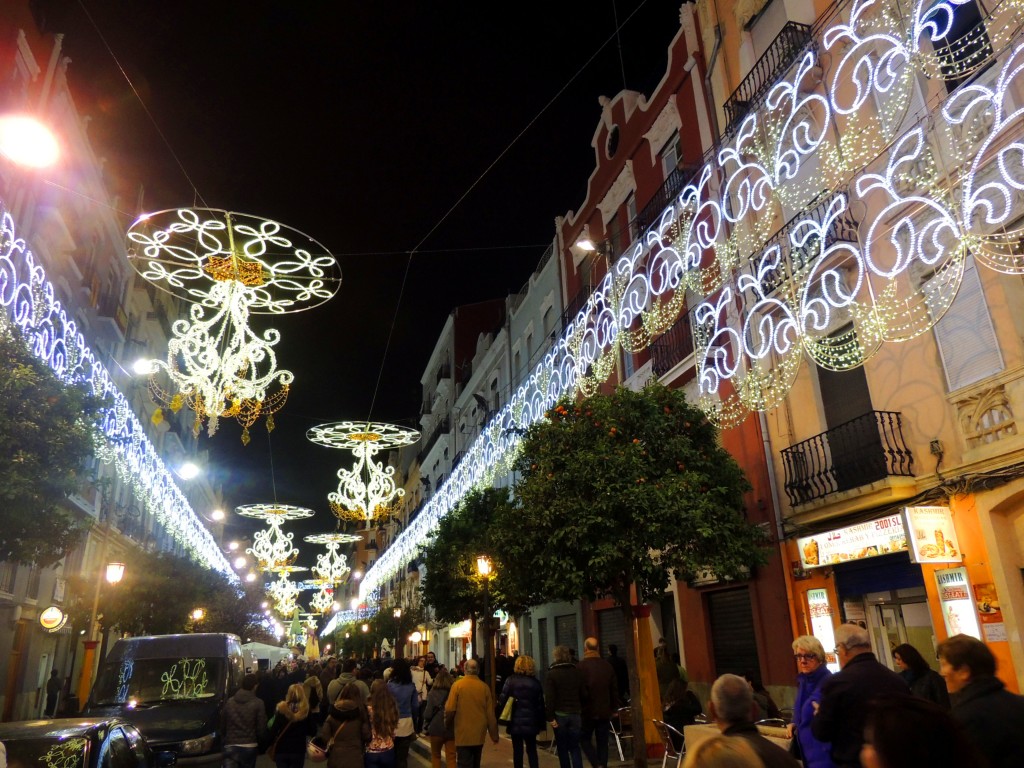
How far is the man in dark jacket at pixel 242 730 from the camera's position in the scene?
9.48 meters

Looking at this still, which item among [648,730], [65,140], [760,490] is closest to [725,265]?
[760,490]

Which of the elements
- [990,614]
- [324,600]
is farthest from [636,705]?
[324,600]

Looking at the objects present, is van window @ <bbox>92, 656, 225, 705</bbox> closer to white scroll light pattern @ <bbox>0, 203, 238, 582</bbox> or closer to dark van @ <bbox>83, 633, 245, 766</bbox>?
dark van @ <bbox>83, 633, 245, 766</bbox>

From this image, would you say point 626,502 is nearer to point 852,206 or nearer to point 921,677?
point 921,677

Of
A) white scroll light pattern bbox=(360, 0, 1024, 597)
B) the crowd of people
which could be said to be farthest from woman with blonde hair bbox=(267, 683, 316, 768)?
white scroll light pattern bbox=(360, 0, 1024, 597)

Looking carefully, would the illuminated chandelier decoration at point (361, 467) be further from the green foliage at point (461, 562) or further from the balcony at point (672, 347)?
the balcony at point (672, 347)

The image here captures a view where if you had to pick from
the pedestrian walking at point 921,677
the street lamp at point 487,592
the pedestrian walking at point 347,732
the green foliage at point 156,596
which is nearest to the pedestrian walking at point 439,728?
the pedestrian walking at point 347,732

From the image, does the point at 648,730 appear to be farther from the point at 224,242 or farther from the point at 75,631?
the point at 75,631

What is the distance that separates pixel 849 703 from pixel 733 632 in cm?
1138

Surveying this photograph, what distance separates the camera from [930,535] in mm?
10094

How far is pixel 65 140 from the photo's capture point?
21984 mm

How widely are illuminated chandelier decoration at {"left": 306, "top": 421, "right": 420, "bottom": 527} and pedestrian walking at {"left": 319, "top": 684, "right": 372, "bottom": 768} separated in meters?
17.0

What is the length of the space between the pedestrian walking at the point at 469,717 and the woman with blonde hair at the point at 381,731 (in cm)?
122

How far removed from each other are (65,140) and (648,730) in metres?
22.5
